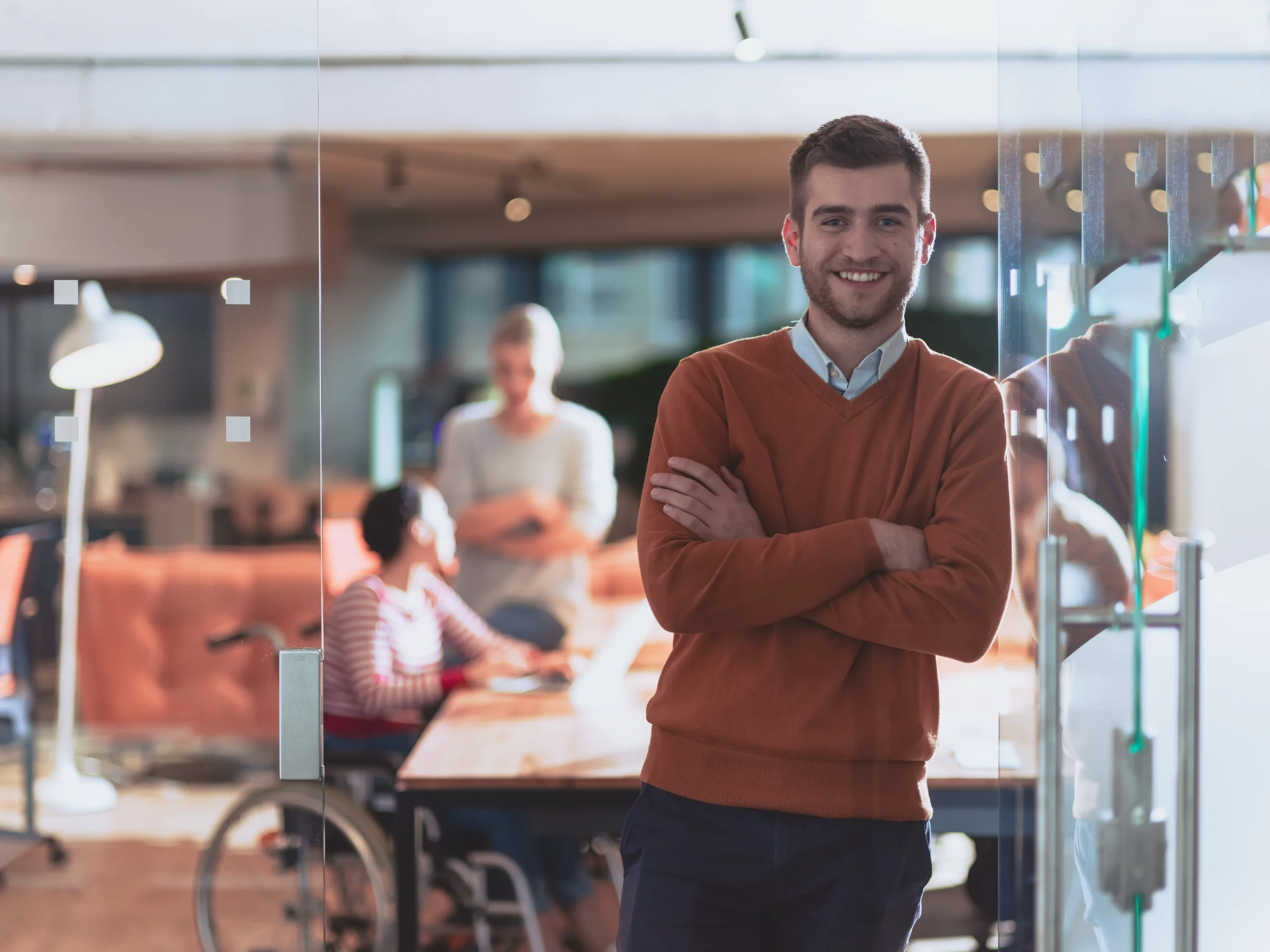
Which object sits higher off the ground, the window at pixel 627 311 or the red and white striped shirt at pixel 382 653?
the window at pixel 627 311

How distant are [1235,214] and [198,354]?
132 centimetres

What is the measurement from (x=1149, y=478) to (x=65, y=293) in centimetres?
152

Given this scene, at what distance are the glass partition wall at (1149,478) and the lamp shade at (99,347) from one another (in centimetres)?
129

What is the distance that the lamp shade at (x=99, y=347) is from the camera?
5.79 ft

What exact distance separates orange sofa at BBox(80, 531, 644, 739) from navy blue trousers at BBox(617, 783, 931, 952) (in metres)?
0.54

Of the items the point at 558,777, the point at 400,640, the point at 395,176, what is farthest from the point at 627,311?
the point at 558,777

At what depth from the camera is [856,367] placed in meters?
1.50

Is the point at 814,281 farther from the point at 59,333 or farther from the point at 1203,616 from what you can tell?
the point at 59,333

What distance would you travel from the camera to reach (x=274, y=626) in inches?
88.5

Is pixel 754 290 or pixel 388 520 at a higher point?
pixel 754 290

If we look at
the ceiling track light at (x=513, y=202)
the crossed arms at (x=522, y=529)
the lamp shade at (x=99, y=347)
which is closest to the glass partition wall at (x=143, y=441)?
the lamp shade at (x=99, y=347)

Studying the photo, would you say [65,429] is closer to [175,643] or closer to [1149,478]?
[175,643]

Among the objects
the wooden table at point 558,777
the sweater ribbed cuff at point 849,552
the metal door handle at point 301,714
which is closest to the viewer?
the sweater ribbed cuff at point 849,552

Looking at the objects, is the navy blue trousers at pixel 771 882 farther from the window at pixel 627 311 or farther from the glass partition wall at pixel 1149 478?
the window at pixel 627 311
